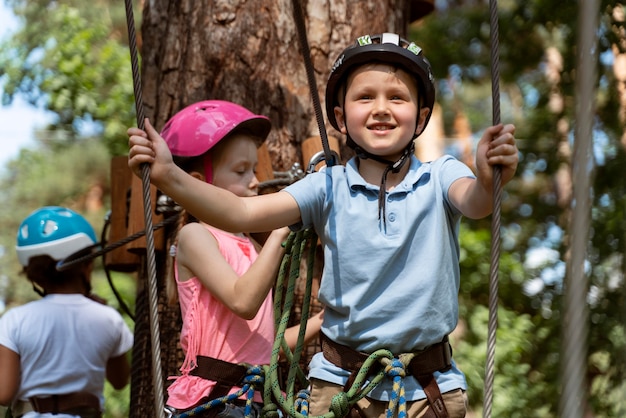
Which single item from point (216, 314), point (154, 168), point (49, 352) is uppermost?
point (154, 168)

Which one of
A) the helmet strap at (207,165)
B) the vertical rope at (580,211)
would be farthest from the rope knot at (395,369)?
the helmet strap at (207,165)

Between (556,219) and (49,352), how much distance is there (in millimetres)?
5243

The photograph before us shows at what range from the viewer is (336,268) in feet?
8.17

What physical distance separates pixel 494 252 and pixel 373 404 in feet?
1.87

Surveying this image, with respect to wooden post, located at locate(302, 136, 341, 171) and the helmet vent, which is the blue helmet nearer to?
the helmet vent

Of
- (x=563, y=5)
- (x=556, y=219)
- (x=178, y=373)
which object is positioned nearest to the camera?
(x=178, y=373)

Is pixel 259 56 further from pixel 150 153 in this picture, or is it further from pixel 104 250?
pixel 150 153

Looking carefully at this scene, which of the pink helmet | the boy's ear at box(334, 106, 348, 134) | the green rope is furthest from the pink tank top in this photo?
the boy's ear at box(334, 106, 348, 134)

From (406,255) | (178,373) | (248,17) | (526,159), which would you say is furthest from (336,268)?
(526,159)

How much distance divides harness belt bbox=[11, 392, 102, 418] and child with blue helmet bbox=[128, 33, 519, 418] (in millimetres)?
1423

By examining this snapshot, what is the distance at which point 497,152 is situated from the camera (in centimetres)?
221

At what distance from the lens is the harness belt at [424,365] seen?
2.43 metres

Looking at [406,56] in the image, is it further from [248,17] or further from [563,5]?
[563,5]

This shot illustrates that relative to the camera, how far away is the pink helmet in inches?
121
